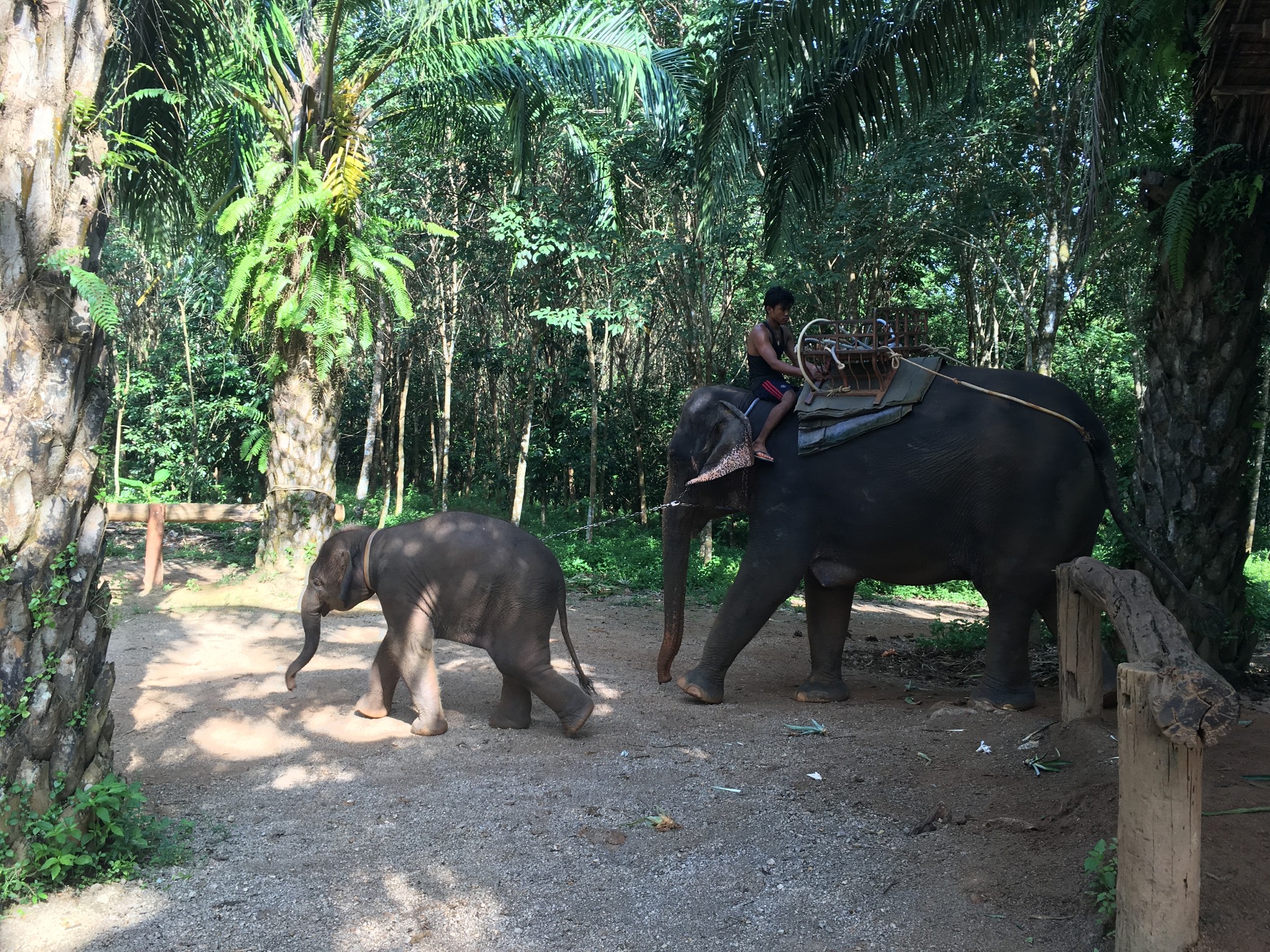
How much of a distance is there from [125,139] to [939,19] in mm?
6179

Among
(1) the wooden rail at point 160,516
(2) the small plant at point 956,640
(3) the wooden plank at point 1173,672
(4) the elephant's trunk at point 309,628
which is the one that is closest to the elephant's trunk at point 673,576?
(4) the elephant's trunk at point 309,628

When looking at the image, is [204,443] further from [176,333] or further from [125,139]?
[125,139]

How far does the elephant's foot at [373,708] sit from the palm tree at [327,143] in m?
5.23

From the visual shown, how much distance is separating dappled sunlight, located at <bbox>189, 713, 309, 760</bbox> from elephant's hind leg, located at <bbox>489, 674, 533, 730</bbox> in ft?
3.96

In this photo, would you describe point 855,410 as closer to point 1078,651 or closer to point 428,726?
point 1078,651

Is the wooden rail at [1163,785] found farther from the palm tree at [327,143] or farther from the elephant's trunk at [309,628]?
the palm tree at [327,143]

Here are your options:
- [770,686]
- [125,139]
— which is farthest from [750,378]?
[125,139]

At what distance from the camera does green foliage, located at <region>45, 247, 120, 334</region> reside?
399 cm

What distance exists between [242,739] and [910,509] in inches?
181

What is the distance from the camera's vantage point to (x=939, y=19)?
7941mm

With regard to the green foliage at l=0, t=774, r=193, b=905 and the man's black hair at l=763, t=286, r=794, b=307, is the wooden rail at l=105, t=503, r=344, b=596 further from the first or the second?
the green foliage at l=0, t=774, r=193, b=905

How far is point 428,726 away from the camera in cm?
631

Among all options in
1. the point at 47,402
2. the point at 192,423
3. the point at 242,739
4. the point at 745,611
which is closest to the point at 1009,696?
the point at 745,611

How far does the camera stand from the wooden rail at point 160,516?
11.0 m
